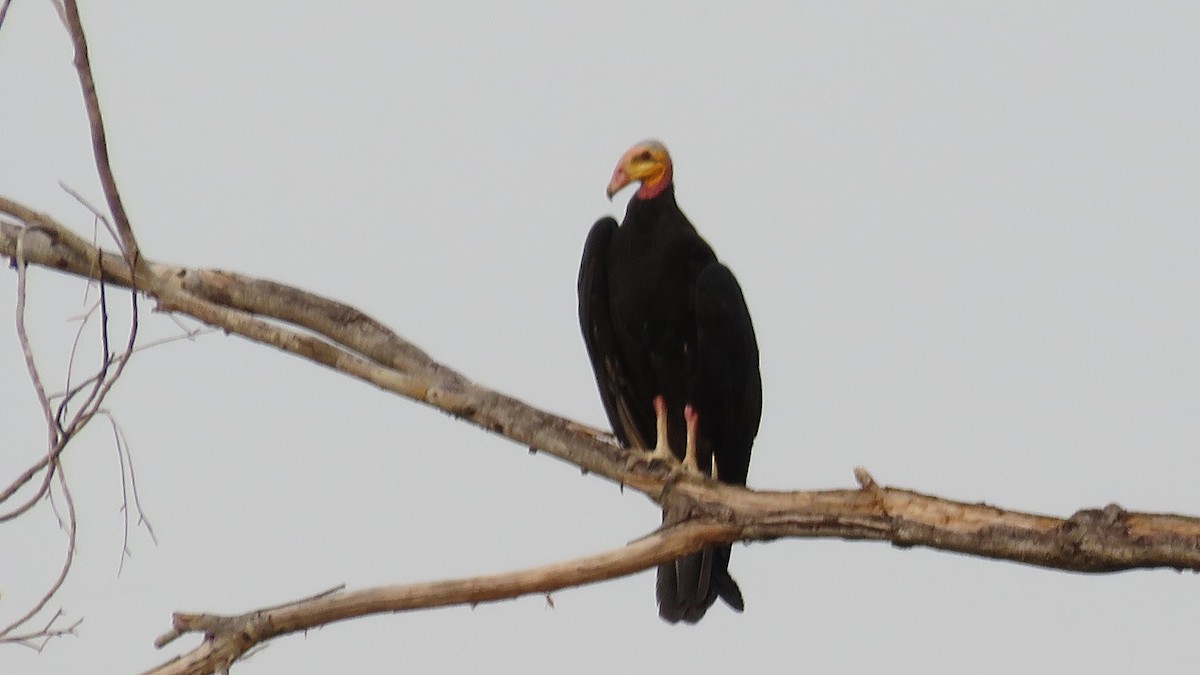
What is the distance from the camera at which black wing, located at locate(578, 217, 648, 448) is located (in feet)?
11.7

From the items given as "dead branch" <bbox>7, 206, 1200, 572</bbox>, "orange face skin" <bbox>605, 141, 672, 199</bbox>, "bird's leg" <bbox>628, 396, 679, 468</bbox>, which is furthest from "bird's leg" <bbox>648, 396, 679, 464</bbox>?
"orange face skin" <bbox>605, 141, 672, 199</bbox>

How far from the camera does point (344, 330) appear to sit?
9.98ft

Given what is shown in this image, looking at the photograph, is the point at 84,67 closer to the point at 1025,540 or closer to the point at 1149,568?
the point at 1025,540

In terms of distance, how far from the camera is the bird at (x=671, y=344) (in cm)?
335

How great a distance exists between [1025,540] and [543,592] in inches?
33.9

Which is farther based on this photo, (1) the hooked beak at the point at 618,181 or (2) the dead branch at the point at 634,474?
(1) the hooked beak at the point at 618,181

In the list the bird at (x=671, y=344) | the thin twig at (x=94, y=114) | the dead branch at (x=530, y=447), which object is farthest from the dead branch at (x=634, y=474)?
the bird at (x=671, y=344)

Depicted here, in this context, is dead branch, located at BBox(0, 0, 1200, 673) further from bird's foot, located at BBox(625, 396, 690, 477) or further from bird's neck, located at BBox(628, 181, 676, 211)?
bird's neck, located at BBox(628, 181, 676, 211)

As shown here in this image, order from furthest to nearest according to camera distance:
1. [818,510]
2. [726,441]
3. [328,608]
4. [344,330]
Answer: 1. [726,441]
2. [344,330]
3. [818,510]
4. [328,608]

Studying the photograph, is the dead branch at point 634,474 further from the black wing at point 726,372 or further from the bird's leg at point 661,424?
the black wing at point 726,372

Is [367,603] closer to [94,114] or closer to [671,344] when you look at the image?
[94,114]

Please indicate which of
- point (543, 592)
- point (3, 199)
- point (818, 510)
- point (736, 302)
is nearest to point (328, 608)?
point (543, 592)

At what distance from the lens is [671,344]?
3.49 meters

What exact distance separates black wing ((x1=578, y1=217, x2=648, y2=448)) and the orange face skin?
0.44ft
